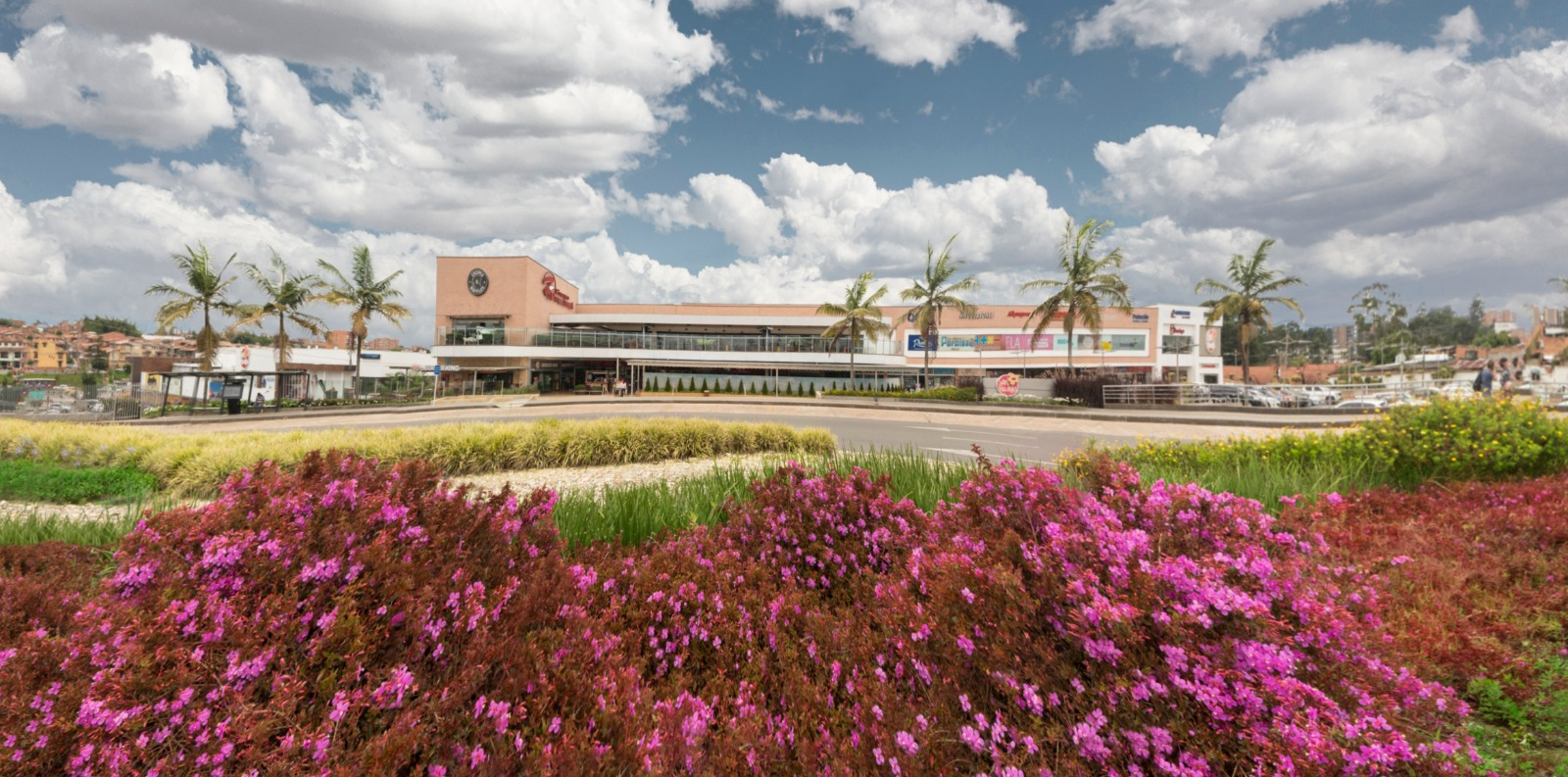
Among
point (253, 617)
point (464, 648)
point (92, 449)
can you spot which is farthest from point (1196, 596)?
point (92, 449)

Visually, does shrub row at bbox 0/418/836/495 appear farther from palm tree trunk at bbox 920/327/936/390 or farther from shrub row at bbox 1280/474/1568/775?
palm tree trunk at bbox 920/327/936/390

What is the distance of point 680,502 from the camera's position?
5.00 meters

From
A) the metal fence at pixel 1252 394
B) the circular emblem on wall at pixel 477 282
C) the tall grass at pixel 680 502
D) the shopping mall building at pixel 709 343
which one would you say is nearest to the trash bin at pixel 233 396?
the shopping mall building at pixel 709 343

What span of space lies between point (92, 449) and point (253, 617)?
13.8m

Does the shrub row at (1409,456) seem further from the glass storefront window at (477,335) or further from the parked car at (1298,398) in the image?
the glass storefront window at (477,335)

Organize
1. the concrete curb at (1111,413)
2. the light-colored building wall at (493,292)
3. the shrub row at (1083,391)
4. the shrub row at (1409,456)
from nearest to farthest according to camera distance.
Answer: the shrub row at (1409,456) → the concrete curb at (1111,413) → the shrub row at (1083,391) → the light-colored building wall at (493,292)

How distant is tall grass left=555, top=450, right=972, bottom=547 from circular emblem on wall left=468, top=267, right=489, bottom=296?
4767cm

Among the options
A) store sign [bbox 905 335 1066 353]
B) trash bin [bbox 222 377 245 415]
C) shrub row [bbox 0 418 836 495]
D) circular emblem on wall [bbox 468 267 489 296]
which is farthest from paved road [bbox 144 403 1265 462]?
store sign [bbox 905 335 1066 353]

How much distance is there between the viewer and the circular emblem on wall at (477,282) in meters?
46.8

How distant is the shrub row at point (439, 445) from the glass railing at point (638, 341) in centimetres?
2997

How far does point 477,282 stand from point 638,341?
14784mm

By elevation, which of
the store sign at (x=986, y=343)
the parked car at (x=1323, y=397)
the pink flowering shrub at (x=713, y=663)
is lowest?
the pink flowering shrub at (x=713, y=663)

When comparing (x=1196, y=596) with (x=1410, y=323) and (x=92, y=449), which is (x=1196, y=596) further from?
(x=1410, y=323)

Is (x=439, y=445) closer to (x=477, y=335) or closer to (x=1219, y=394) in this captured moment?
(x=1219, y=394)
